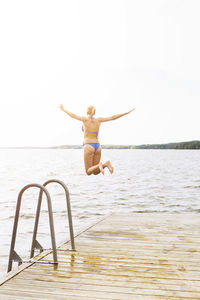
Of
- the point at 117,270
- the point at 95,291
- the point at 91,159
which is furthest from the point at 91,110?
the point at 95,291

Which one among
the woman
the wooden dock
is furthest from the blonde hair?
the wooden dock

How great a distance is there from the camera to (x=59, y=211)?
54.8 feet

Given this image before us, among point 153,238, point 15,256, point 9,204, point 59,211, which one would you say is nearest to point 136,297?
point 15,256

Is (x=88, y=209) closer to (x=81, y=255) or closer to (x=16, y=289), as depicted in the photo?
(x=81, y=255)

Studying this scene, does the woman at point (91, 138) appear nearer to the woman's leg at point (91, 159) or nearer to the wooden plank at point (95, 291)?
the woman's leg at point (91, 159)

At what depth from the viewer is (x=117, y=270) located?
14.7 feet

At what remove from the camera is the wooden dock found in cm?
381

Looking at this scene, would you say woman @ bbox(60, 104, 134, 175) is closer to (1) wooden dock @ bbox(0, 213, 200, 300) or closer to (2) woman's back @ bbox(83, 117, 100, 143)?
(2) woman's back @ bbox(83, 117, 100, 143)

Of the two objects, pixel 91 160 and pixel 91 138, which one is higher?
pixel 91 138

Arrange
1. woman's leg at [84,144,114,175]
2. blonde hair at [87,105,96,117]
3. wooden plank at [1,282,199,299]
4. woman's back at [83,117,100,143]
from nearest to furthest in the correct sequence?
wooden plank at [1,282,199,299] < woman's leg at [84,144,114,175] < woman's back at [83,117,100,143] < blonde hair at [87,105,96,117]

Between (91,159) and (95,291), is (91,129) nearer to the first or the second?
(91,159)

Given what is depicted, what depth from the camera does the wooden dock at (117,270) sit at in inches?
150

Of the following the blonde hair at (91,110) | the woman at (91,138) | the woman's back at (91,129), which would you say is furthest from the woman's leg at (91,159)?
the blonde hair at (91,110)

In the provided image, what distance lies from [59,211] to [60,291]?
42.6 ft
